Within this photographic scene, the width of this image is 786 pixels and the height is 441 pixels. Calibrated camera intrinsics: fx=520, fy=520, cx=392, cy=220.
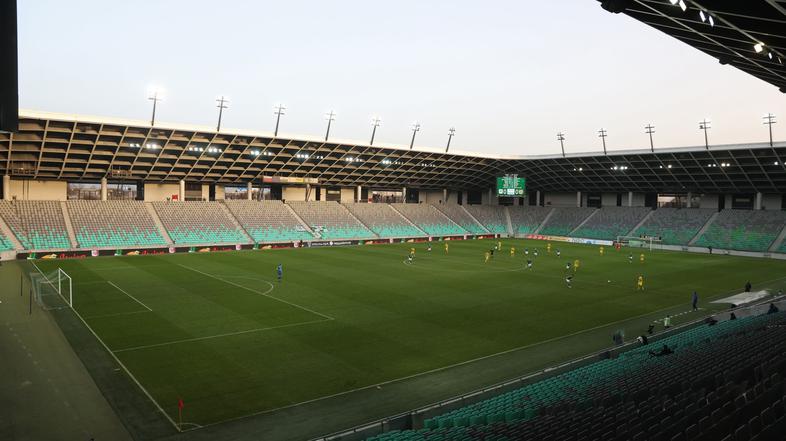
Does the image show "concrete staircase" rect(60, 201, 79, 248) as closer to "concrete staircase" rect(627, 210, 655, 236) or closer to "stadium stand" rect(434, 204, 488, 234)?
"stadium stand" rect(434, 204, 488, 234)

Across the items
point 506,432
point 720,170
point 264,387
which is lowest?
point 264,387

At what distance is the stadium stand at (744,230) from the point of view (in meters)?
64.1

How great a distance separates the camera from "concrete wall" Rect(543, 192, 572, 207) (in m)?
91.7

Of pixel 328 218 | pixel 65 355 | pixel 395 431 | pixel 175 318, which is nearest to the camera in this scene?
pixel 395 431

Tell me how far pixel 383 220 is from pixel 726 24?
216 feet

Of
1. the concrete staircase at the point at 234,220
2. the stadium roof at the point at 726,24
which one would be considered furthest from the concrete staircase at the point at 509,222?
the stadium roof at the point at 726,24

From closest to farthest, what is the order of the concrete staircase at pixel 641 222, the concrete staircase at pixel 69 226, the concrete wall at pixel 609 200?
the concrete staircase at pixel 69 226 < the concrete staircase at pixel 641 222 < the concrete wall at pixel 609 200

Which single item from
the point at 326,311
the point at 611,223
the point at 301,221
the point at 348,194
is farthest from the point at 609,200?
the point at 326,311

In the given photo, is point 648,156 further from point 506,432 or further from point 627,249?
point 506,432

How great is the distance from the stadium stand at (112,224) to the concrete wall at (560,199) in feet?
216

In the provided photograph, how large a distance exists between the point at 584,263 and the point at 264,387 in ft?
134

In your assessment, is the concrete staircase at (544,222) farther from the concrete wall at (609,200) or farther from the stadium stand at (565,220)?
the concrete wall at (609,200)

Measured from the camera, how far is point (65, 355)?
20.1m

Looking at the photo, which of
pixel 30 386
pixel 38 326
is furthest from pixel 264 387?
pixel 38 326
